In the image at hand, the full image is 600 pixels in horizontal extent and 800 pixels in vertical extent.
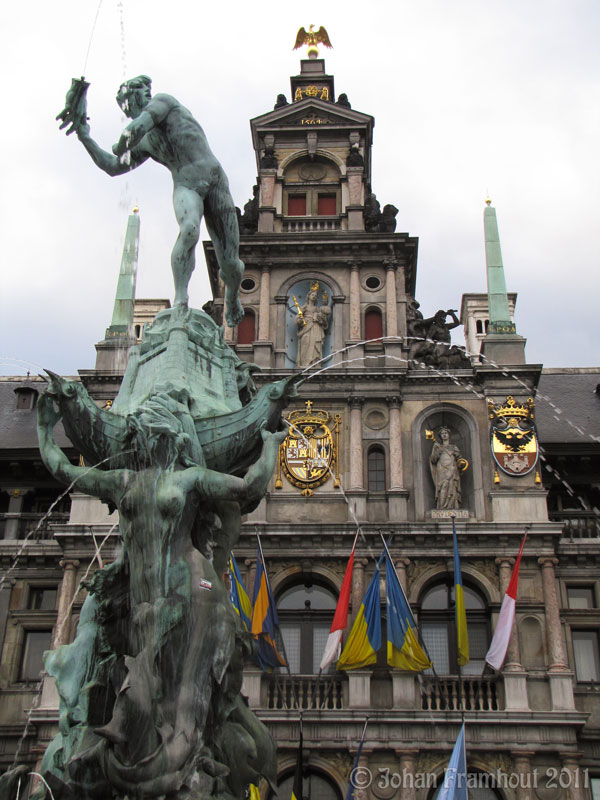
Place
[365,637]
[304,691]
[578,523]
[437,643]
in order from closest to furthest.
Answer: [365,637], [304,691], [437,643], [578,523]

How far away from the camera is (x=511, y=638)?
2197cm

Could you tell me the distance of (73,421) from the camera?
331 inches

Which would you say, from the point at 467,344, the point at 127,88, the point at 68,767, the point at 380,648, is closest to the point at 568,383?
the point at 467,344

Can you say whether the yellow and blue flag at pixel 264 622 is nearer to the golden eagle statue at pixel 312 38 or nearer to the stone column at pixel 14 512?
the stone column at pixel 14 512

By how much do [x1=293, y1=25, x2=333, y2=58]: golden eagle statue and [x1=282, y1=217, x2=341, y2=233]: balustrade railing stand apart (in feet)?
30.4

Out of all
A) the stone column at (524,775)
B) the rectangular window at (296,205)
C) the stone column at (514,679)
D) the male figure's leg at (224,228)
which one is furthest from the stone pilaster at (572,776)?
the rectangular window at (296,205)

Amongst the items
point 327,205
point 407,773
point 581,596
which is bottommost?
point 407,773

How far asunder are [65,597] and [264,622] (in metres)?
5.32

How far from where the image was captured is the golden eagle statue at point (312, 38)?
34.9 metres

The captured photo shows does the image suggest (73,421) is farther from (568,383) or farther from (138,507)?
(568,383)

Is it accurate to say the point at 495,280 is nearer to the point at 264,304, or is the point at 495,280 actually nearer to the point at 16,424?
the point at 264,304

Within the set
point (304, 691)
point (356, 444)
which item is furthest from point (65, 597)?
point (356, 444)

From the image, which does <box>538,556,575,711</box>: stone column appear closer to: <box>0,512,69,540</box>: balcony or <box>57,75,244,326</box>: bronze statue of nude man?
<box>0,512,69,540</box>: balcony

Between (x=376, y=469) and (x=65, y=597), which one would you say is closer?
(x=65, y=597)
